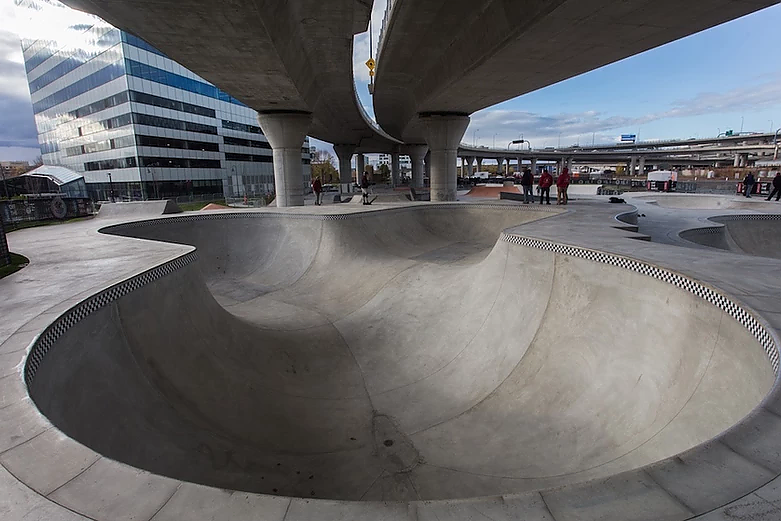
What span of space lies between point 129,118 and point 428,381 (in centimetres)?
4763

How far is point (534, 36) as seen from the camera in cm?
1209

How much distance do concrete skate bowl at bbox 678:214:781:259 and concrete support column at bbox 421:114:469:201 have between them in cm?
1567

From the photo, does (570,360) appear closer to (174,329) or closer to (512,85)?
(174,329)

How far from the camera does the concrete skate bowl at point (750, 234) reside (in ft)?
47.1

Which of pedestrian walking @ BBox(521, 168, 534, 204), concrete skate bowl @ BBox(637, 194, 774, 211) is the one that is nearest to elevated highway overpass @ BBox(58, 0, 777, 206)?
pedestrian walking @ BBox(521, 168, 534, 204)

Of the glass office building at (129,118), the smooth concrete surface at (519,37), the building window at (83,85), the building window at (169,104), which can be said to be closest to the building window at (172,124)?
the glass office building at (129,118)

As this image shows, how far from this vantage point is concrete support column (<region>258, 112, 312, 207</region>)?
25562 mm

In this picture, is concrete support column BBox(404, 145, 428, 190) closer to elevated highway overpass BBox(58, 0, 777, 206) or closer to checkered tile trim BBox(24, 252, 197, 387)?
elevated highway overpass BBox(58, 0, 777, 206)

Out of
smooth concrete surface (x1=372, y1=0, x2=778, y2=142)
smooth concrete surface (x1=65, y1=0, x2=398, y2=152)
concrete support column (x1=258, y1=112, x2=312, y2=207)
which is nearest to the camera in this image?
smooth concrete surface (x1=372, y1=0, x2=778, y2=142)

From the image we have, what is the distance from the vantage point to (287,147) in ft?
86.9

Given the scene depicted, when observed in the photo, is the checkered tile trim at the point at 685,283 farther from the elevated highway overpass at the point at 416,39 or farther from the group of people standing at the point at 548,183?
the group of people standing at the point at 548,183

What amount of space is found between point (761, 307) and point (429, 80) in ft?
61.7

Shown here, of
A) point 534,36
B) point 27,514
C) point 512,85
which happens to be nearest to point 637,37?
point 534,36

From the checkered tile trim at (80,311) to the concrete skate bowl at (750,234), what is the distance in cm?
1728
